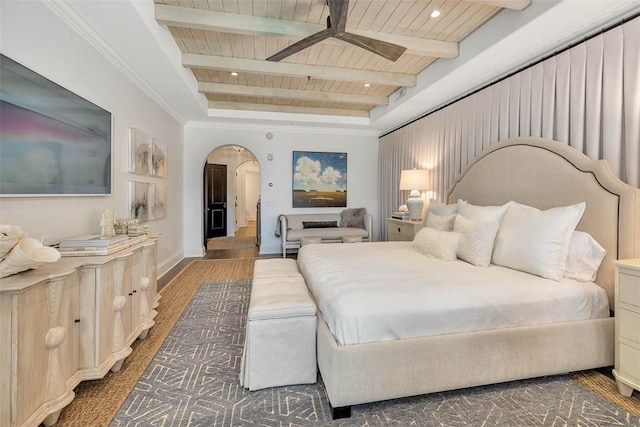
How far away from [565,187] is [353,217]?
13.3ft

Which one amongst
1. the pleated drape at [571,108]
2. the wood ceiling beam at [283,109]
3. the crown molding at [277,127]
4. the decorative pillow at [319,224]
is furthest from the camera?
the decorative pillow at [319,224]

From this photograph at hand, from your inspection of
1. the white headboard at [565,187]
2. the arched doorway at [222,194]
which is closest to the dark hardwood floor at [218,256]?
the arched doorway at [222,194]

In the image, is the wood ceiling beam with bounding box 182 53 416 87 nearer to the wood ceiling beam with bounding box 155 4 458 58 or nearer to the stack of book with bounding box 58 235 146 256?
the wood ceiling beam with bounding box 155 4 458 58

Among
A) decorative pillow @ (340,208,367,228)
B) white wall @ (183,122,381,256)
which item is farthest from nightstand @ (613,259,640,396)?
white wall @ (183,122,381,256)

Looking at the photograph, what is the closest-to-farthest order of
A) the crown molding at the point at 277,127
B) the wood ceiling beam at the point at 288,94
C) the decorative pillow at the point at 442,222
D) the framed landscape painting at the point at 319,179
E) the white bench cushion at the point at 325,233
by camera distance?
the decorative pillow at the point at 442,222 → the wood ceiling beam at the point at 288,94 → the white bench cushion at the point at 325,233 → the crown molding at the point at 277,127 → the framed landscape painting at the point at 319,179

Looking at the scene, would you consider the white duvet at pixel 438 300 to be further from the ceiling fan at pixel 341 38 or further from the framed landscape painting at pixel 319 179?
the framed landscape painting at pixel 319 179

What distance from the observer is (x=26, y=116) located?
5.64 feet

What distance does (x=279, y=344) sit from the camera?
5.89 ft

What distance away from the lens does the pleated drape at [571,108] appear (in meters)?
2.13

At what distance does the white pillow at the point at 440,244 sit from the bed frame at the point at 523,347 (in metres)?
0.81

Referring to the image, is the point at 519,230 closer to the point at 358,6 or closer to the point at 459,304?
the point at 459,304

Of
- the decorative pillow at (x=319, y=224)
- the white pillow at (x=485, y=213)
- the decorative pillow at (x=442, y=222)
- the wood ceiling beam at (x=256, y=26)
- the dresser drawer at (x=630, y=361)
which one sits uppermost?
the wood ceiling beam at (x=256, y=26)

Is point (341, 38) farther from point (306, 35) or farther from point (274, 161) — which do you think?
point (274, 161)

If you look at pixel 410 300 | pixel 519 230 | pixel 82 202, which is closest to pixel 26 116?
pixel 82 202
